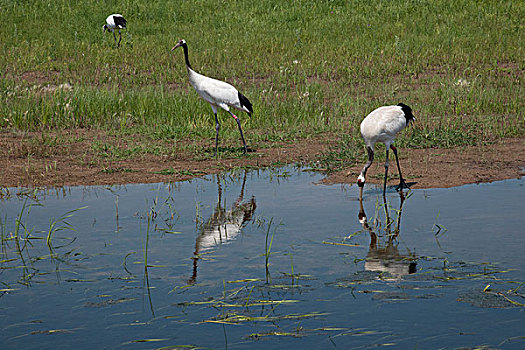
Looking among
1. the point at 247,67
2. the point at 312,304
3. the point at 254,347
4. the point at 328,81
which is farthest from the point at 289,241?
the point at 247,67

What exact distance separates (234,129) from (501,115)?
502 cm

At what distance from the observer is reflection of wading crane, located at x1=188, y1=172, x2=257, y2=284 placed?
6.50 metres

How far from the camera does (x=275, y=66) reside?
→ 18766 mm

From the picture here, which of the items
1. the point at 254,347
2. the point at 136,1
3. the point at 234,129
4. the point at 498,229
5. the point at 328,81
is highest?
the point at 136,1

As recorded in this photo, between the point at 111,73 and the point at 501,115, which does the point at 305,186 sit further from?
the point at 111,73

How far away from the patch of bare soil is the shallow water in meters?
0.80

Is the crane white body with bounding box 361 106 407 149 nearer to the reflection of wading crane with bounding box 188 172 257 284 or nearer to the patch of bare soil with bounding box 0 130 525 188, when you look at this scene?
the patch of bare soil with bounding box 0 130 525 188

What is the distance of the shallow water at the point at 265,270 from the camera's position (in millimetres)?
4551

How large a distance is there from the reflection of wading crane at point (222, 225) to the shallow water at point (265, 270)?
22mm

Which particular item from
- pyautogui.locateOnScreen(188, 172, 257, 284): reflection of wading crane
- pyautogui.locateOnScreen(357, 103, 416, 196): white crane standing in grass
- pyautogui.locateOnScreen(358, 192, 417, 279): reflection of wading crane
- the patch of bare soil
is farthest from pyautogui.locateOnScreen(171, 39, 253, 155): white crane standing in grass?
pyautogui.locateOnScreen(358, 192, 417, 279): reflection of wading crane

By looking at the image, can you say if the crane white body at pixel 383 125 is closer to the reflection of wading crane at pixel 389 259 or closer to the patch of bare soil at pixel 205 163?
the patch of bare soil at pixel 205 163

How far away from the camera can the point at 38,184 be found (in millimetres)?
9453

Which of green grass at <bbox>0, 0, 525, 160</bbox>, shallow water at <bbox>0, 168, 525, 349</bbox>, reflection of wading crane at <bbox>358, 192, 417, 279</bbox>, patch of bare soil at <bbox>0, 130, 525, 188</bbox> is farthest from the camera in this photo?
green grass at <bbox>0, 0, 525, 160</bbox>

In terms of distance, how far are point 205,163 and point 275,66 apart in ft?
27.7
